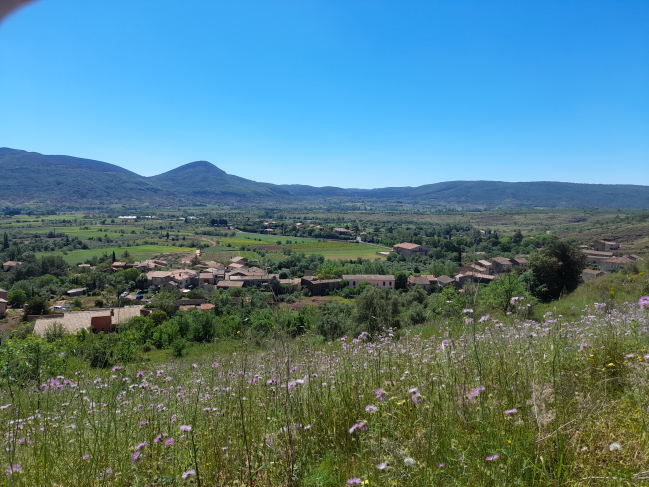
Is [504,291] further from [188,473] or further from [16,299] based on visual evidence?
[16,299]

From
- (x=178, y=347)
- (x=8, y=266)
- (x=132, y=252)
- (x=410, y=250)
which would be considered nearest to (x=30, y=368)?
(x=178, y=347)

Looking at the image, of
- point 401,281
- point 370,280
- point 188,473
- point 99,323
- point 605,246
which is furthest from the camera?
point 605,246

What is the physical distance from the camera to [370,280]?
1719 inches

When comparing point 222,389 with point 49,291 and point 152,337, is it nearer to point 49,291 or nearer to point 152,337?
point 152,337

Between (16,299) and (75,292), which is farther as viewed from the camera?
(75,292)

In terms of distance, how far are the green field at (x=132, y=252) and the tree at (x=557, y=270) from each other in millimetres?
64338

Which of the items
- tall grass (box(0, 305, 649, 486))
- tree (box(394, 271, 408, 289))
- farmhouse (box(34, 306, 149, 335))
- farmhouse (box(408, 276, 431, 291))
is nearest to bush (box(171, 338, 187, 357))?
farmhouse (box(34, 306, 149, 335))

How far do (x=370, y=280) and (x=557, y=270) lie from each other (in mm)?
27635

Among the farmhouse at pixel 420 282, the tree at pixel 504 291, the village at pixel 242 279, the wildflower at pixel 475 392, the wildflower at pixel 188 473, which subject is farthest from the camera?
the farmhouse at pixel 420 282

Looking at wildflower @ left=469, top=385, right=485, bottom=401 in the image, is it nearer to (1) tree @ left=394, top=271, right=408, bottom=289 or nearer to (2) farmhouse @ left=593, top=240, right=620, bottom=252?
(1) tree @ left=394, top=271, right=408, bottom=289

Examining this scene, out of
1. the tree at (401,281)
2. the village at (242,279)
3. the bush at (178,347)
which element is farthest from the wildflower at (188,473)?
the tree at (401,281)

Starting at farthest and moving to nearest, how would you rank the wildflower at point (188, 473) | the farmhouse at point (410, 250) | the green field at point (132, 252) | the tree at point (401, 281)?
the farmhouse at point (410, 250) < the green field at point (132, 252) < the tree at point (401, 281) < the wildflower at point (188, 473)

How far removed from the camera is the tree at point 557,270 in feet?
54.5

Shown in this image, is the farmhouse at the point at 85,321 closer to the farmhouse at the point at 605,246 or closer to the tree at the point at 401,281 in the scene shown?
the tree at the point at 401,281
